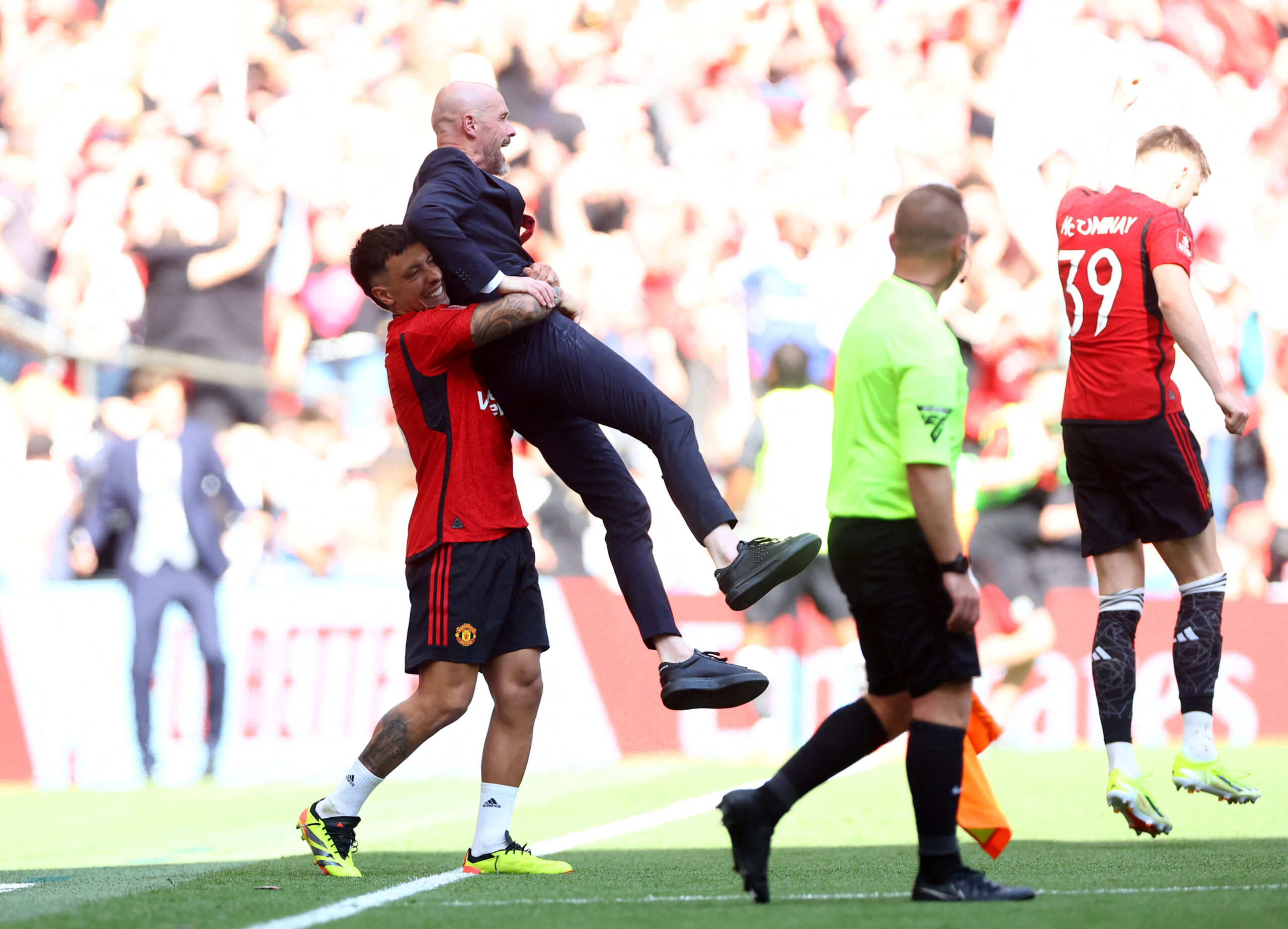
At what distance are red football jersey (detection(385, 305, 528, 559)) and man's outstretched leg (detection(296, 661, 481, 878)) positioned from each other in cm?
42

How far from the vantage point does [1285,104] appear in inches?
489

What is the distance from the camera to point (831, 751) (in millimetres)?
3686

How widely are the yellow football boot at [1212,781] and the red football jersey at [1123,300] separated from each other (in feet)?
3.86

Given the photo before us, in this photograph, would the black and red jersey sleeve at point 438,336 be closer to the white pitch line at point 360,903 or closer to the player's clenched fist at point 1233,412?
the white pitch line at point 360,903

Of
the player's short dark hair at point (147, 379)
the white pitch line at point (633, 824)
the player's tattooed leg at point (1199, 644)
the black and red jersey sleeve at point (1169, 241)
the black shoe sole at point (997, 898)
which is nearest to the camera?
the black shoe sole at point (997, 898)

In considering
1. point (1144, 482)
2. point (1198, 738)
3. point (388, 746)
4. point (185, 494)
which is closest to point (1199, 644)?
point (1198, 738)

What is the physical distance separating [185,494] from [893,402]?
683 centimetres

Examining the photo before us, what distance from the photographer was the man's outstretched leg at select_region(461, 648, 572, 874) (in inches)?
188

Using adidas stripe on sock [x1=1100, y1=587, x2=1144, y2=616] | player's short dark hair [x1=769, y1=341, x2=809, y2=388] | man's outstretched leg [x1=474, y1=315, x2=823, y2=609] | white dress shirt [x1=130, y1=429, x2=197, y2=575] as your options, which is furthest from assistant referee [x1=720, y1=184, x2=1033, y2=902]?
player's short dark hair [x1=769, y1=341, x2=809, y2=388]

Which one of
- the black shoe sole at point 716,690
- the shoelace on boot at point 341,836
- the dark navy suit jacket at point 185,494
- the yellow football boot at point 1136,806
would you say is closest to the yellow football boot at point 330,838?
the shoelace on boot at point 341,836

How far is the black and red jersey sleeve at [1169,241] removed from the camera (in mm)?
5043

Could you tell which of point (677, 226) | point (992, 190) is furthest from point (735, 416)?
point (992, 190)

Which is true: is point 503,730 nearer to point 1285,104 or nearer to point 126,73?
point 126,73

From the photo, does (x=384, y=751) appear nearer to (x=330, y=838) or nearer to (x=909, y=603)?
(x=330, y=838)
